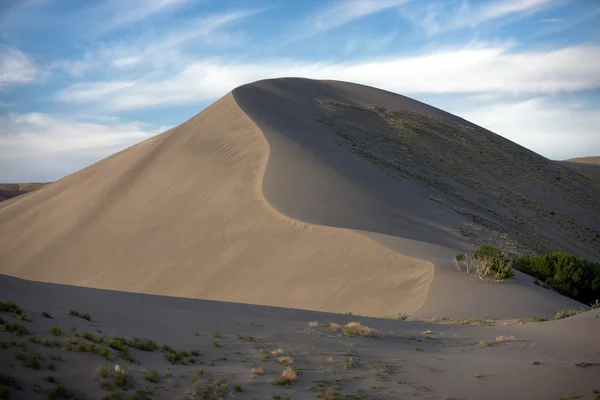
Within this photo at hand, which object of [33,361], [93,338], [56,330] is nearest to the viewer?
[33,361]

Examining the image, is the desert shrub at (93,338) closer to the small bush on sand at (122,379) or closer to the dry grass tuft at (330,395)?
the small bush on sand at (122,379)

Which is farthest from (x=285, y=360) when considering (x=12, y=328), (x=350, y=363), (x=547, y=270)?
(x=547, y=270)

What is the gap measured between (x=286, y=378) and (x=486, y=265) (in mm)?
8912

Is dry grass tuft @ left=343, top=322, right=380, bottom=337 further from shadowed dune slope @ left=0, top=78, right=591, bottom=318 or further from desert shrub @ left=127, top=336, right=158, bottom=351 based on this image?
shadowed dune slope @ left=0, top=78, right=591, bottom=318

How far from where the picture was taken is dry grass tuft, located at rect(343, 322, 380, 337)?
8.45 m

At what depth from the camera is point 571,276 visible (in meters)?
14.6

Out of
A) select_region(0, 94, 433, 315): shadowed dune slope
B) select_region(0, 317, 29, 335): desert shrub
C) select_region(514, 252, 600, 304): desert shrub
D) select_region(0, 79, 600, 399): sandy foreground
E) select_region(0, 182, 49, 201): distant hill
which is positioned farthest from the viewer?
select_region(0, 182, 49, 201): distant hill

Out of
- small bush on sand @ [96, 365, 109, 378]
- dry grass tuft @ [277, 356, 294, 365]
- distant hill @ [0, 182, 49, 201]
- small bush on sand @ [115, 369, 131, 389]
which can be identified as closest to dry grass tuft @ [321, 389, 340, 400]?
dry grass tuft @ [277, 356, 294, 365]

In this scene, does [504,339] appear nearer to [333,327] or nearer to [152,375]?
[333,327]

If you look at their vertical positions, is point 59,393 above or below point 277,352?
above

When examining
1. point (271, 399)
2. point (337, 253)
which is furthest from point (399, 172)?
point (271, 399)

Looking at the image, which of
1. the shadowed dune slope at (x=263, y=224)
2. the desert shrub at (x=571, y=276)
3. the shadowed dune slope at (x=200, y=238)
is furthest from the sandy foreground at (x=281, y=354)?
the desert shrub at (x=571, y=276)

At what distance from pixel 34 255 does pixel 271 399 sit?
22084mm

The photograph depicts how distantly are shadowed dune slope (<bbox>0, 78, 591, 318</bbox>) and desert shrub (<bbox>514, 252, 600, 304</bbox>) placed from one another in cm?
123
